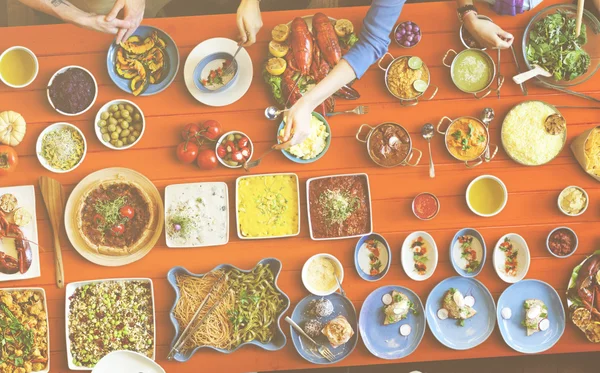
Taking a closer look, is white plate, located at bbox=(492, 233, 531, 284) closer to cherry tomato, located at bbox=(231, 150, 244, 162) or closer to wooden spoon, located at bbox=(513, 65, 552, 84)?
wooden spoon, located at bbox=(513, 65, 552, 84)

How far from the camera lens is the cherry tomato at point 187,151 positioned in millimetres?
3348

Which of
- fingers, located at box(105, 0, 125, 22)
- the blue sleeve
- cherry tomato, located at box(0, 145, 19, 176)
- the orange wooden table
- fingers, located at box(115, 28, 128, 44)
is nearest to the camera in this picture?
the blue sleeve

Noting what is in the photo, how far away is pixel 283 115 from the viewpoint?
3.41 meters

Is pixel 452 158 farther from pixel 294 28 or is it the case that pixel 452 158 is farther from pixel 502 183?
pixel 294 28

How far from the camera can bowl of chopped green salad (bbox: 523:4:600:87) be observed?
11.2ft

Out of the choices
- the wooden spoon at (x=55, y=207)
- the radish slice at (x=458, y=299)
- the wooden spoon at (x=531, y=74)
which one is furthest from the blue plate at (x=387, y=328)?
the wooden spoon at (x=55, y=207)

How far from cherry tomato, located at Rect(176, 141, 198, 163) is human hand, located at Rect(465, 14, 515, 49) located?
2190mm

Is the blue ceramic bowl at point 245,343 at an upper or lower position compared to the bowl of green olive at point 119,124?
lower

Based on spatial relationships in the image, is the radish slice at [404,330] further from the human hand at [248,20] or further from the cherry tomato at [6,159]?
the cherry tomato at [6,159]

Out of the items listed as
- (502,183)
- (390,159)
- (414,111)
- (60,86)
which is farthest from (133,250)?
(502,183)

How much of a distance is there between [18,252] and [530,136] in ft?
12.4

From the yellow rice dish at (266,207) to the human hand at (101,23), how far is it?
133 centimetres

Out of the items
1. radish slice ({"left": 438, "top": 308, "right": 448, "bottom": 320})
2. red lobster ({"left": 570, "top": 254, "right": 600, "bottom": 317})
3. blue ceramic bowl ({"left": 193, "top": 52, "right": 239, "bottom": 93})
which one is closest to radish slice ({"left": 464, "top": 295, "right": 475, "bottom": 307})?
radish slice ({"left": 438, "top": 308, "right": 448, "bottom": 320})

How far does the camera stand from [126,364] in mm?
3133
